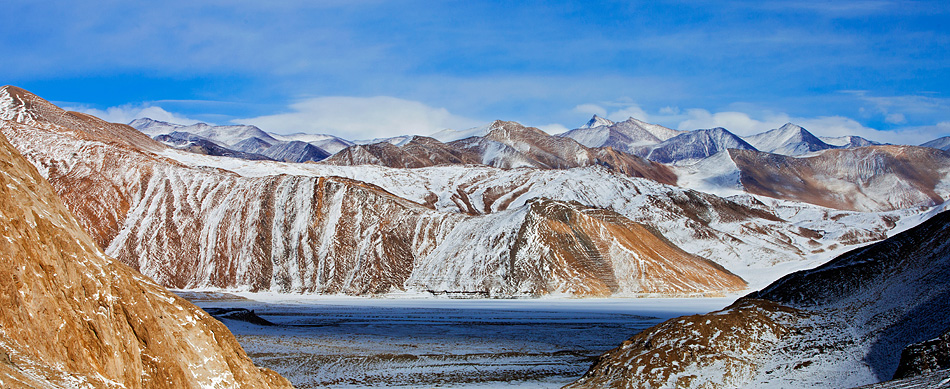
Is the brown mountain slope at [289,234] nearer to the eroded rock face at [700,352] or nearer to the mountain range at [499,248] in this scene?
the mountain range at [499,248]

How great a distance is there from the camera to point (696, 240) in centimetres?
11438

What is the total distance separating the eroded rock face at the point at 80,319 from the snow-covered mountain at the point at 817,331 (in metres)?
10.7

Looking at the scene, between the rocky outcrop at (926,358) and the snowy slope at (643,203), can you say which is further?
the snowy slope at (643,203)

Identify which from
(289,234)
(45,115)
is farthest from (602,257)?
(45,115)

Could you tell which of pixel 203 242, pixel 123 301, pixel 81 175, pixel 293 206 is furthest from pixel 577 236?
pixel 123 301

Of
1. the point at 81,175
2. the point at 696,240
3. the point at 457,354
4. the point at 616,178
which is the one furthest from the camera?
the point at 616,178

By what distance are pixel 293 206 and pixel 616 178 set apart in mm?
79350

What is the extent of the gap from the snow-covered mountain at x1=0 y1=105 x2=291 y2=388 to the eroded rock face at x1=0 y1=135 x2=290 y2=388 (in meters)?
0.02

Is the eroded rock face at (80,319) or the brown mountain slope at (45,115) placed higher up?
the brown mountain slope at (45,115)

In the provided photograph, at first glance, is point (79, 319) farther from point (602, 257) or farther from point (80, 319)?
point (602, 257)

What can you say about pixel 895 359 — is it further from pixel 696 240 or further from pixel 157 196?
pixel 696 240

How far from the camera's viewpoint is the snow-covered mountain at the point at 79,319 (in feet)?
35.7

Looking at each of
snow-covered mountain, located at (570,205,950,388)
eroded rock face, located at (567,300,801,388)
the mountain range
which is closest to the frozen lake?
eroded rock face, located at (567,300,801,388)

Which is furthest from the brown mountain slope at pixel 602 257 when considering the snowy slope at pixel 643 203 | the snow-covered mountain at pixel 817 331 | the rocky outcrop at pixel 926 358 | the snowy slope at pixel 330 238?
the rocky outcrop at pixel 926 358
